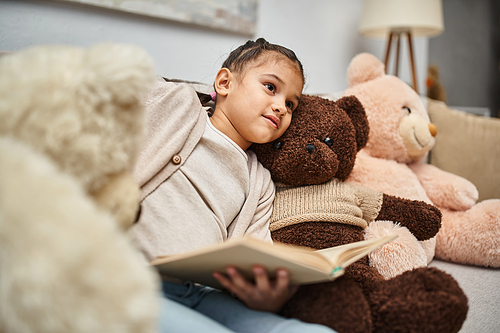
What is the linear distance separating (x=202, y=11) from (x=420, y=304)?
1.30 metres

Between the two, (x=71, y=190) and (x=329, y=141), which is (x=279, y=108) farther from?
(x=71, y=190)

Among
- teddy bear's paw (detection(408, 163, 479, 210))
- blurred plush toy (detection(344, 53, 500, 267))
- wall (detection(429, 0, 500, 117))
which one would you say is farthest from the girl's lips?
wall (detection(429, 0, 500, 117))

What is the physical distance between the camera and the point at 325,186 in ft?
2.93

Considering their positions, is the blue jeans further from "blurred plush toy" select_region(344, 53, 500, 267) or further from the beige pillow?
the beige pillow

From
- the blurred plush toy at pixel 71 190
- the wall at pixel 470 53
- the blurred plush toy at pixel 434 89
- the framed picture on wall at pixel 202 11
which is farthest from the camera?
the wall at pixel 470 53

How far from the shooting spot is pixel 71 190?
1.15 ft

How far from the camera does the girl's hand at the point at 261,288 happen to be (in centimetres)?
52

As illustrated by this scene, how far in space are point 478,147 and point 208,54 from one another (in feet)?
4.03

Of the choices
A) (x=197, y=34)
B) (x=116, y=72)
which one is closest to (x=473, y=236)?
(x=116, y=72)

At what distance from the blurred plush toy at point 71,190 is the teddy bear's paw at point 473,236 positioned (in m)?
1.06

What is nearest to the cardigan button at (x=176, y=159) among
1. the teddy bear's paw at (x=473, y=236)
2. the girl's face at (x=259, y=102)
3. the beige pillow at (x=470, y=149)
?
the girl's face at (x=259, y=102)

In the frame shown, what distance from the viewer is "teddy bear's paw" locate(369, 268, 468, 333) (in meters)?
0.57

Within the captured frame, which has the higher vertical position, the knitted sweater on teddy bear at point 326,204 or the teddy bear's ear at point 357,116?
the teddy bear's ear at point 357,116

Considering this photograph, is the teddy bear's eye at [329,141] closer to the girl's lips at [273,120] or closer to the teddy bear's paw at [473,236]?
the girl's lips at [273,120]
